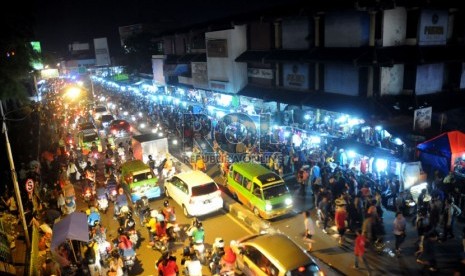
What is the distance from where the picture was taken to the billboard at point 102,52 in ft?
338

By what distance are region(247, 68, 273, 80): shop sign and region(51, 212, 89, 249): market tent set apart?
1632 cm

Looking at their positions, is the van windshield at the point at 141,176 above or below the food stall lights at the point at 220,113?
below

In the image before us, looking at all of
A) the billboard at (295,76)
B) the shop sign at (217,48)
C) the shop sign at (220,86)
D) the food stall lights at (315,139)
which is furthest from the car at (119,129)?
the food stall lights at (315,139)

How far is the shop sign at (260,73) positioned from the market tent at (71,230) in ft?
53.6

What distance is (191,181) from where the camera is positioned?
16766 mm

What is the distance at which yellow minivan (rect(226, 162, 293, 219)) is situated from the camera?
15461 millimetres

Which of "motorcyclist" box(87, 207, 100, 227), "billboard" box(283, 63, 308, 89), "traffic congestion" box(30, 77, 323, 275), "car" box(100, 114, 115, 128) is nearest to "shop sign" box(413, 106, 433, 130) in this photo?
"traffic congestion" box(30, 77, 323, 275)

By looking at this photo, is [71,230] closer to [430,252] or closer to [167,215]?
[167,215]

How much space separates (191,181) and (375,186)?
830 centimetres

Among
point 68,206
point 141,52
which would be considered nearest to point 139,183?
point 68,206

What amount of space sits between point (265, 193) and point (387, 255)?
17.1ft

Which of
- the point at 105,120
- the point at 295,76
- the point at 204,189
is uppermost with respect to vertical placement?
the point at 295,76

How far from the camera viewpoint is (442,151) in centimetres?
1566

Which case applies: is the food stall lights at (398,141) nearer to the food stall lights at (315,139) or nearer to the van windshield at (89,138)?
the food stall lights at (315,139)
